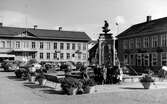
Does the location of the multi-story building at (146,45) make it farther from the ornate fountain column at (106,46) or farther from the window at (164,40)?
the ornate fountain column at (106,46)

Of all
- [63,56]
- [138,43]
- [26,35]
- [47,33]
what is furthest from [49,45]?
[138,43]

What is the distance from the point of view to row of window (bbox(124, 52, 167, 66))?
4162 cm

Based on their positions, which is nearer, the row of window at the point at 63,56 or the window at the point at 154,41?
the window at the point at 154,41

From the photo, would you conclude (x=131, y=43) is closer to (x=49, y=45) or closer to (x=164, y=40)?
(x=164, y=40)

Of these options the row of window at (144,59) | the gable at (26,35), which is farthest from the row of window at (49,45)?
the row of window at (144,59)

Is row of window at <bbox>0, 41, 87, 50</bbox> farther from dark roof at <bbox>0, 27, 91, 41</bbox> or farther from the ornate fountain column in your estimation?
the ornate fountain column

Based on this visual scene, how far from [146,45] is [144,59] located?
8.06 ft

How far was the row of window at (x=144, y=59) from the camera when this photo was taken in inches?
1639

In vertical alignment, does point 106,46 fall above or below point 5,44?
below

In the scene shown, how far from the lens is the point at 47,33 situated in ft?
226

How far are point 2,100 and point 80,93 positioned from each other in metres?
4.41

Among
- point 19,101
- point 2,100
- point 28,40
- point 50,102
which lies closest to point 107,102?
point 50,102

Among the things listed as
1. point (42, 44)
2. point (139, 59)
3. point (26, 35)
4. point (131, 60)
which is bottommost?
point (131, 60)

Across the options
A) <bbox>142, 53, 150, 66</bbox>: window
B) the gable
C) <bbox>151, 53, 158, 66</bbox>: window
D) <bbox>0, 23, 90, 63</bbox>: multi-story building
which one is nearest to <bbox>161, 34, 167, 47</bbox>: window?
<bbox>151, 53, 158, 66</bbox>: window
